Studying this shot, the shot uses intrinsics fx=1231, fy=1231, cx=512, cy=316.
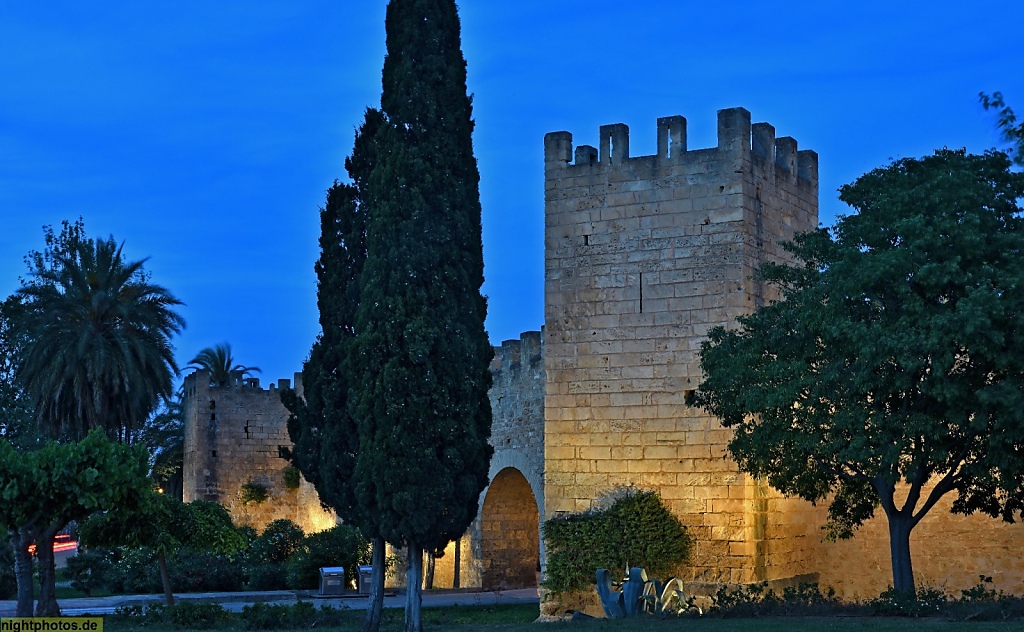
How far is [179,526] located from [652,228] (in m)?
8.14

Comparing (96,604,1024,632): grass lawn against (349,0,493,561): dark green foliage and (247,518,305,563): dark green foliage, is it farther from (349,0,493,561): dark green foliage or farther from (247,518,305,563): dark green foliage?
(247,518,305,563): dark green foliage

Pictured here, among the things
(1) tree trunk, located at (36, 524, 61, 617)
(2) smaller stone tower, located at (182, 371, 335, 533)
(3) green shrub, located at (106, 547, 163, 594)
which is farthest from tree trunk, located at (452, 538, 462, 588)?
(1) tree trunk, located at (36, 524, 61, 617)

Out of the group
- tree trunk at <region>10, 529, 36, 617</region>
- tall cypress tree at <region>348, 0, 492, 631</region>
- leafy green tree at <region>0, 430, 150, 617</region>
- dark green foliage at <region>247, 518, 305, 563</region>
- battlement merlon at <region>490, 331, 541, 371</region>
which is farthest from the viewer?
dark green foliage at <region>247, 518, 305, 563</region>

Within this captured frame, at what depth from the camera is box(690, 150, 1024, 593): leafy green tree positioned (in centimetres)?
1262

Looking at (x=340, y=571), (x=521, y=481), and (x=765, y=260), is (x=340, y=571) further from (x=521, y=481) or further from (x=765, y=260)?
(x=765, y=260)

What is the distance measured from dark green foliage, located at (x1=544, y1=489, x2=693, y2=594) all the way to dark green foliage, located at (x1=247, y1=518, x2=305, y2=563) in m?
11.4

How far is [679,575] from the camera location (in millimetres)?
16094

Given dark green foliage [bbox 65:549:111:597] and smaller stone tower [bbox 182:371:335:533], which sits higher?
smaller stone tower [bbox 182:371:335:533]

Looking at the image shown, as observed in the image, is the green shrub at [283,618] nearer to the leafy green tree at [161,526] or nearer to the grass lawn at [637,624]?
the grass lawn at [637,624]

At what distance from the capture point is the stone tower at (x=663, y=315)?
16250mm

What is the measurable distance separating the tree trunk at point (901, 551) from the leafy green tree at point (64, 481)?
8.82 metres

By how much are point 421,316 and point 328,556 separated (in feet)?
38.6

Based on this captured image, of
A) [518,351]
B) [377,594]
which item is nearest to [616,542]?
[377,594]

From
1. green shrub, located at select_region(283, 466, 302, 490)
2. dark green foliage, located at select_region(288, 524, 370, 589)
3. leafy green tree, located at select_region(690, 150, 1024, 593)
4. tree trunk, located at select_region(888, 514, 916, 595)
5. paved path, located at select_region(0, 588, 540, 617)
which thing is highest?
leafy green tree, located at select_region(690, 150, 1024, 593)
